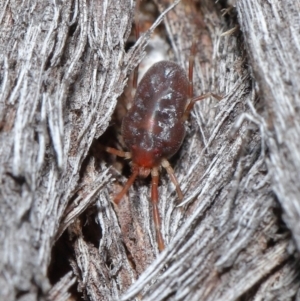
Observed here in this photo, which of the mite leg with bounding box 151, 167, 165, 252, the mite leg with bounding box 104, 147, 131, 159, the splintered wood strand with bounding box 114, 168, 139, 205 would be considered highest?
the mite leg with bounding box 104, 147, 131, 159

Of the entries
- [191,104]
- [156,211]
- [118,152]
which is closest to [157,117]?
[191,104]

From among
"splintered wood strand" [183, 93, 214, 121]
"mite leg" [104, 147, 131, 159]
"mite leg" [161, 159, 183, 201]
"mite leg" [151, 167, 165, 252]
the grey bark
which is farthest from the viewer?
"splintered wood strand" [183, 93, 214, 121]

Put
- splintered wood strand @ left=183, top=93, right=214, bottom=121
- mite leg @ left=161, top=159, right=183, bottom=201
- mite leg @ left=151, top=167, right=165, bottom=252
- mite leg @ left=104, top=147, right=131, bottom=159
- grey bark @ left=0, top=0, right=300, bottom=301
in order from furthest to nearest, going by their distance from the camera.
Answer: splintered wood strand @ left=183, top=93, right=214, bottom=121 < mite leg @ left=104, top=147, right=131, bottom=159 < mite leg @ left=161, top=159, right=183, bottom=201 < mite leg @ left=151, top=167, right=165, bottom=252 < grey bark @ left=0, top=0, right=300, bottom=301

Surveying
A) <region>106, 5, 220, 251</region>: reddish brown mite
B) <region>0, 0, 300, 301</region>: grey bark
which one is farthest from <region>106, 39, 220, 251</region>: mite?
<region>0, 0, 300, 301</region>: grey bark

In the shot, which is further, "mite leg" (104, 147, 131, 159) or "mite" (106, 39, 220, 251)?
"mite" (106, 39, 220, 251)

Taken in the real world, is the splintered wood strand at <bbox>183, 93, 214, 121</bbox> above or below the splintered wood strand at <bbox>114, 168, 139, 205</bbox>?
above

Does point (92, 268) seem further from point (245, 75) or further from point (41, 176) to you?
point (245, 75)

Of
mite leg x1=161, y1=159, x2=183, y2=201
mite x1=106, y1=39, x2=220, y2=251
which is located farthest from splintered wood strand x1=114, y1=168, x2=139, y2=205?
mite leg x1=161, y1=159, x2=183, y2=201

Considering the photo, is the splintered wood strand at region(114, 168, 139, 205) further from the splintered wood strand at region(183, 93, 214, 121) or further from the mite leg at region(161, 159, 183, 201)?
the splintered wood strand at region(183, 93, 214, 121)

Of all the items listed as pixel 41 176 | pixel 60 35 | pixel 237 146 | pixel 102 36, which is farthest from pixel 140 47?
pixel 41 176
